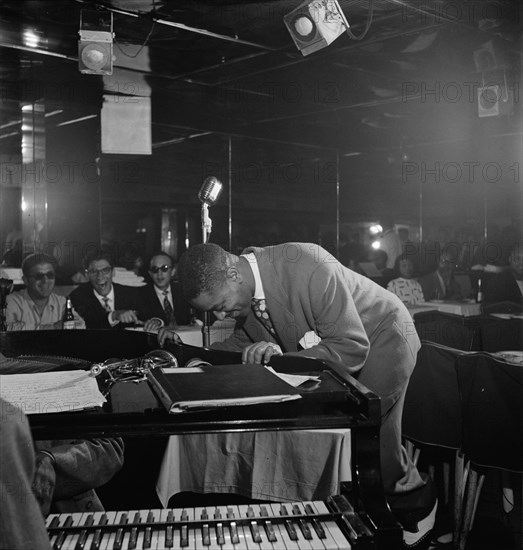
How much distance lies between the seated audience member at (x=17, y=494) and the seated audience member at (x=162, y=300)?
449 centimetres

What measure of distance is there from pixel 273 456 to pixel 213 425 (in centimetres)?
129

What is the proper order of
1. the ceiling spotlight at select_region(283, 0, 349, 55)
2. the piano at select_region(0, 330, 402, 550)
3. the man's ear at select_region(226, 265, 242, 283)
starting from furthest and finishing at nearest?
the ceiling spotlight at select_region(283, 0, 349, 55)
the man's ear at select_region(226, 265, 242, 283)
the piano at select_region(0, 330, 402, 550)

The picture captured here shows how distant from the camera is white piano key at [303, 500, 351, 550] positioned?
1.08m

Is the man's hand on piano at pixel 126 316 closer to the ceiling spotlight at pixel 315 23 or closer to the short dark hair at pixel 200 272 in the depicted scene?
the ceiling spotlight at pixel 315 23

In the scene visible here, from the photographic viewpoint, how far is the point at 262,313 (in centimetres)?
230

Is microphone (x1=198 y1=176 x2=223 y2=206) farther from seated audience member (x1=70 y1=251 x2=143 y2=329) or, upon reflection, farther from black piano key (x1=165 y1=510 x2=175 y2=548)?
seated audience member (x1=70 y1=251 x2=143 y2=329)

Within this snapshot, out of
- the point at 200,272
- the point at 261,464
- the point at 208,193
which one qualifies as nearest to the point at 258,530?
the point at 200,272

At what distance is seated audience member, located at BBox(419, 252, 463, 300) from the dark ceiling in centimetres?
196

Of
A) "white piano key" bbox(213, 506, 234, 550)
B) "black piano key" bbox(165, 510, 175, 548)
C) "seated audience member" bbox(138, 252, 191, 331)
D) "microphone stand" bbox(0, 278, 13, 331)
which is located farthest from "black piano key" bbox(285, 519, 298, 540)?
"seated audience member" bbox(138, 252, 191, 331)

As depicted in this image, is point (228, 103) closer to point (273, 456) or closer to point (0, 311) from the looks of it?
point (0, 311)

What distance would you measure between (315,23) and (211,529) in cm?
355

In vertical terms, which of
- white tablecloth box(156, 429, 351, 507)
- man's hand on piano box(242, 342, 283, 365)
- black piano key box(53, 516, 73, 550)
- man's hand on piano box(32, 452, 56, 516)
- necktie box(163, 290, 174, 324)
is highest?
man's hand on piano box(242, 342, 283, 365)

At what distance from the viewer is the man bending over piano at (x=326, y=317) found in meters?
1.93

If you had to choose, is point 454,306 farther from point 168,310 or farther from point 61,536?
point 61,536
